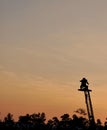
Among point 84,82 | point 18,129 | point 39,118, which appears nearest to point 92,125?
point 84,82

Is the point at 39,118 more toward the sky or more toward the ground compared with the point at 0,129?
more toward the sky

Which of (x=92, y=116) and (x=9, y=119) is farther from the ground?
(x=9, y=119)

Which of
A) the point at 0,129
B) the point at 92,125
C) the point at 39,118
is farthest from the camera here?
the point at 39,118

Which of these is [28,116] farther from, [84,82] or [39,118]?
[84,82]

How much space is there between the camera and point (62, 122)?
155750mm

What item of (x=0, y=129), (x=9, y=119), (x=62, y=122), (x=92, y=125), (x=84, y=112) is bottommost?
(x=92, y=125)

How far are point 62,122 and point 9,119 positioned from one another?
153ft

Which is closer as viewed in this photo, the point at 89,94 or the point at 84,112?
the point at 89,94

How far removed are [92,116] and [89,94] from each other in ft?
8.91

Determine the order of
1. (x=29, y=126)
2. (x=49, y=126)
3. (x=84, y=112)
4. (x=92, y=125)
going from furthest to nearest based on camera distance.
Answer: (x=49, y=126) < (x=29, y=126) < (x=84, y=112) < (x=92, y=125)

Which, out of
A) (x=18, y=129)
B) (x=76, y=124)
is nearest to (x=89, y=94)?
(x=76, y=124)

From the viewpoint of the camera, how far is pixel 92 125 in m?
52.5

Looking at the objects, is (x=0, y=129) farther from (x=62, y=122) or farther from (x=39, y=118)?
(x=39, y=118)

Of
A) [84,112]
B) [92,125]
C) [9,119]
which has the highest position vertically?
[9,119]
